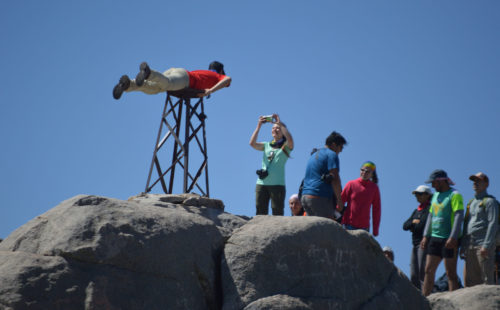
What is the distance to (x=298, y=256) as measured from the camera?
6.27m

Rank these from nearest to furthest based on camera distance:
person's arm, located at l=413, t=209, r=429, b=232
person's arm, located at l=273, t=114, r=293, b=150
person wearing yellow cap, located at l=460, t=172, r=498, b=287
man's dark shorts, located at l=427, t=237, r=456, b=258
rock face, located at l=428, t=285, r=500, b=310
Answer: rock face, located at l=428, t=285, r=500, b=310, man's dark shorts, located at l=427, t=237, r=456, b=258, person wearing yellow cap, located at l=460, t=172, r=498, b=287, person's arm, located at l=273, t=114, r=293, b=150, person's arm, located at l=413, t=209, r=429, b=232

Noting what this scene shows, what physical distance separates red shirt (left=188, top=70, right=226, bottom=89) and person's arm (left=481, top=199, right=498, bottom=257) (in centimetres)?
450

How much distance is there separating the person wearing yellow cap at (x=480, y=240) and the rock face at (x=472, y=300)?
0.70 meters

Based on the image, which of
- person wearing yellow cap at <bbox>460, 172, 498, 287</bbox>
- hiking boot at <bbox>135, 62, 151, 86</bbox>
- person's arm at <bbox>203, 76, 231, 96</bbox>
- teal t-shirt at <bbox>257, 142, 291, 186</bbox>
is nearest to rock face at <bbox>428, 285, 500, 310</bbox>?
person wearing yellow cap at <bbox>460, 172, 498, 287</bbox>

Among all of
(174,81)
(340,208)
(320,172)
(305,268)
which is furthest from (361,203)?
(174,81)

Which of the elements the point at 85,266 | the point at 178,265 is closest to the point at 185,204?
the point at 178,265

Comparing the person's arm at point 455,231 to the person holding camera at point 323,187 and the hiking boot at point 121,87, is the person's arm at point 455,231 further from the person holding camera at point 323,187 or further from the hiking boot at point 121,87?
the hiking boot at point 121,87

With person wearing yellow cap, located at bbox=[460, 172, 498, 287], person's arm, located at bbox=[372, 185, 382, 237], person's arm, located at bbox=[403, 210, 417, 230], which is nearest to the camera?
person wearing yellow cap, located at bbox=[460, 172, 498, 287]

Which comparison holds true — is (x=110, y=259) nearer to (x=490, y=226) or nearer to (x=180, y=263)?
(x=180, y=263)

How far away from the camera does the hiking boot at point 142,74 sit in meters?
8.57

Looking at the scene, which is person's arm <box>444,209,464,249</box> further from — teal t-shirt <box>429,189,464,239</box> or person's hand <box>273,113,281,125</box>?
person's hand <box>273,113,281,125</box>

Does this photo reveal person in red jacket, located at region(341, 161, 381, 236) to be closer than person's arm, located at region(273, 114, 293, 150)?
Yes

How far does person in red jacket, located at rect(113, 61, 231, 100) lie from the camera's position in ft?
28.5

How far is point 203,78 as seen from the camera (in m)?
9.39
